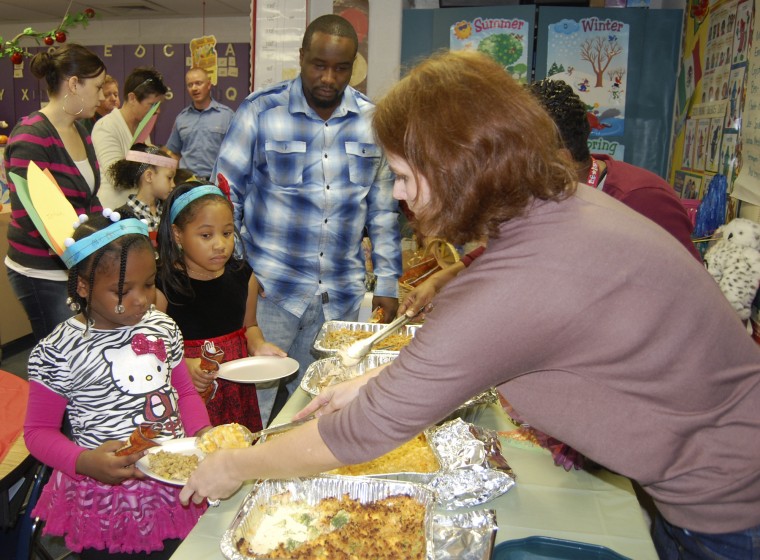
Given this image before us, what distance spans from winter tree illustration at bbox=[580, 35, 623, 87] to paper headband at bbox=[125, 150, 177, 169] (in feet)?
8.33

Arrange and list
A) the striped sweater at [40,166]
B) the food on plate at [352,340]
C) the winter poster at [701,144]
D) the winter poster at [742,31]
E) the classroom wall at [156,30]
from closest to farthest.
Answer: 1. the food on plate at [352,340]
2. the striped sweater at [40,166]
3. the winter poster at [742,31]
4. the winter poster at [701,144]
5. the classroom wall at [156,30]

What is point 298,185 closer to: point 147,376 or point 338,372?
A: point 338,372

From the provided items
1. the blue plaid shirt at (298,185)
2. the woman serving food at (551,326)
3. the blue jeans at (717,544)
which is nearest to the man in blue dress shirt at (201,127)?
the blue plaid shirt at (298,185)

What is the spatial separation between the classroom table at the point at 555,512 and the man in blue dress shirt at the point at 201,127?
407 centimetres

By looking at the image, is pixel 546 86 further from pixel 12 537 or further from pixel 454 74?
pixel 12 537

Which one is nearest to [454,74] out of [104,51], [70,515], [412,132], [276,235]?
[412,132]

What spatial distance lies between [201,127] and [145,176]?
2079mm

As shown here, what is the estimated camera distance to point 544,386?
91 centimetres

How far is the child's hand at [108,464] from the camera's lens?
1.24m

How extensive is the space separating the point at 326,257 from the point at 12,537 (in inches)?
53.5

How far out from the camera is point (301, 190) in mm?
2334

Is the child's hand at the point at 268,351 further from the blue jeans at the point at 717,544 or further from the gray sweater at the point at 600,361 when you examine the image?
the blue jeans at the point at 717,544

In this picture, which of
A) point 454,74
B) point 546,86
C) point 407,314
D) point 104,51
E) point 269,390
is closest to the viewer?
point 454,74

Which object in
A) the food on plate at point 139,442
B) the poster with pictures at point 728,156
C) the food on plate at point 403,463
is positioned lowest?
the food on plate at point 403,463
